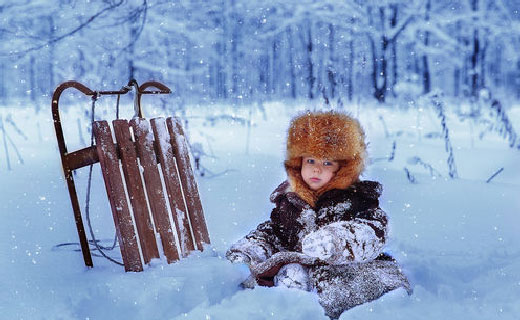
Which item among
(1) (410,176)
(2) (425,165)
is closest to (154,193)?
(1) (410,176)

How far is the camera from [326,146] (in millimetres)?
3014

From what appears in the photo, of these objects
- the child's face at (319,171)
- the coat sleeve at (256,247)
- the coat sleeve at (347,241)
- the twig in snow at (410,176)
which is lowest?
the twig in snow at (410,176)

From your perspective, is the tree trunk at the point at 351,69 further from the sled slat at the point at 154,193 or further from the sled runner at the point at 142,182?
the sled slat at the point at 154,193

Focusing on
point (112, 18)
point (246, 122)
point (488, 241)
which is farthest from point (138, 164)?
point (112, 18)

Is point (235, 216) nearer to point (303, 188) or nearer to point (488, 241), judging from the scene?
point (303, 188)

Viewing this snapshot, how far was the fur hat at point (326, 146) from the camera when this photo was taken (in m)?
3.02

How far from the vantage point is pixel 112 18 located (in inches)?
332

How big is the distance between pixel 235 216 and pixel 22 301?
6.39 ft

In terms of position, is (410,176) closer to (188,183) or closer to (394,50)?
(188,183)

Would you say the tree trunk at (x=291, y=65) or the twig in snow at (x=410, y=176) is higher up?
the tree trunk at (x=291, y=65)

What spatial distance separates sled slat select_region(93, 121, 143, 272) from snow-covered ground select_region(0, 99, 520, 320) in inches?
4.1

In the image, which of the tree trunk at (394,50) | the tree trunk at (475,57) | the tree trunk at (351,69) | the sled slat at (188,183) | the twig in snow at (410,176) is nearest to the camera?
the sled slat at (188,183)

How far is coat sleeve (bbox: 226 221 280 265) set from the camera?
3.15 meters

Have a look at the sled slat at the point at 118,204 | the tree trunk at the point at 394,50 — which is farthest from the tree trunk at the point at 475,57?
the sled slat at the point at 118,204
